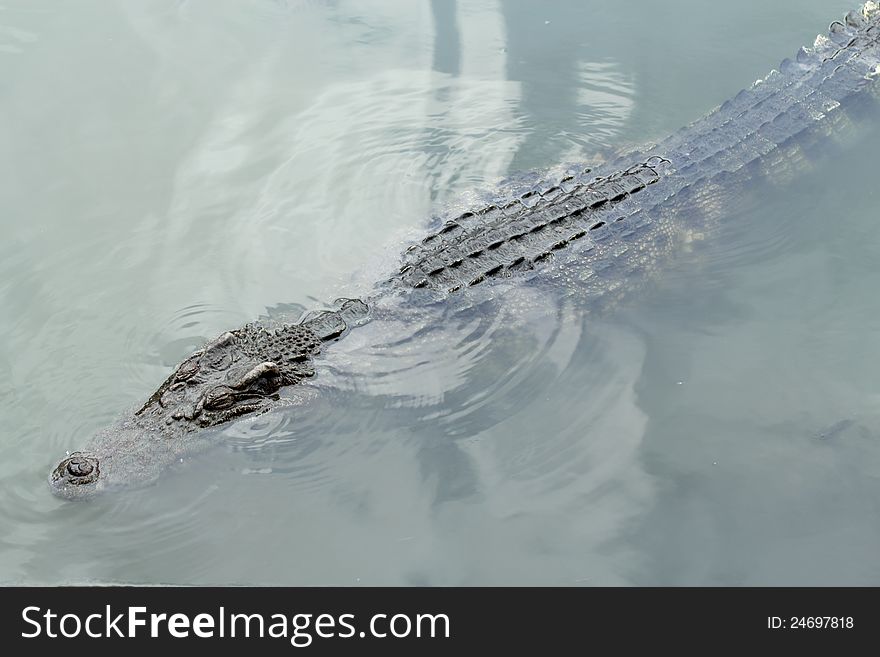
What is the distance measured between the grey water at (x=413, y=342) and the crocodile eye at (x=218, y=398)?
163 mm

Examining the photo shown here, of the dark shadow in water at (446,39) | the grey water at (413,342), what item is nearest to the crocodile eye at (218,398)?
the grey water at (413,342)

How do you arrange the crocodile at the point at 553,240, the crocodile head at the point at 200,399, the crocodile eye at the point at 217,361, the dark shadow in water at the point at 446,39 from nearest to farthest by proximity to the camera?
1. the crocodile head at the point at 200,399
2. the crocodile at the point at 553,240
3. the crocodile eye at the point at 217,361
4. the dark shadow in water at the point at 446,39

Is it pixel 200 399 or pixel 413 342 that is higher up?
pixel 413 342

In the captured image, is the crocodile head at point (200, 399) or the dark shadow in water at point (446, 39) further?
the dark shadow in water at point (446, 39)

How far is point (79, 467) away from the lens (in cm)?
477

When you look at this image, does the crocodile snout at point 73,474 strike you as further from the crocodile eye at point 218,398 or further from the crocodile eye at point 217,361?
the crocodile eye at point 217,361

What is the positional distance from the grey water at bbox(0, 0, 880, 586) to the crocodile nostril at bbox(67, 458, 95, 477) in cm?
18

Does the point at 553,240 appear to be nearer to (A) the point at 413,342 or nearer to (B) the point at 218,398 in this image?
(A) the point at 413,342

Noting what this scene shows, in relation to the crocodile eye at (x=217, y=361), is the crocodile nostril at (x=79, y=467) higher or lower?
lower

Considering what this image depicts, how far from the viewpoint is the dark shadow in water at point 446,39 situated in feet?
26.5

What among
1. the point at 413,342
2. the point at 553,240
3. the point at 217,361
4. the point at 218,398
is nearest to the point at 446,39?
the point at 553,240

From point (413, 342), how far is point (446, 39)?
396 cm

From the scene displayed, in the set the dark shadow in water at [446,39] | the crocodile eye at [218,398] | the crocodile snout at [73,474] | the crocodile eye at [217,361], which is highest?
the dark shadow in water at [446,39]

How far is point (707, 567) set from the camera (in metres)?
4.54
